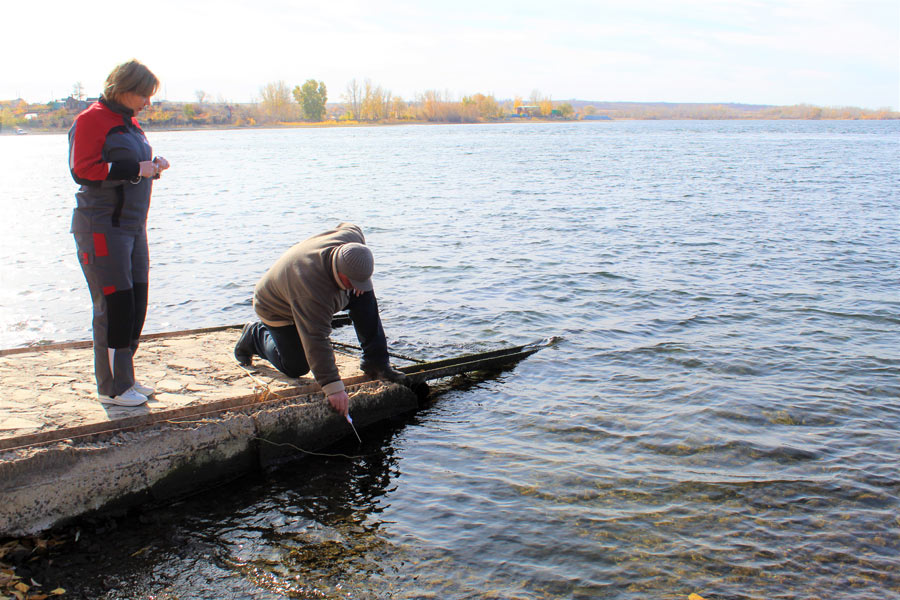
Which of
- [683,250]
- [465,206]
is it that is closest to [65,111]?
[465,206]

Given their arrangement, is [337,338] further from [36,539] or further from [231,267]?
[231,267]

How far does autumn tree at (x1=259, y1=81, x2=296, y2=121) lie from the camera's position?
167125 mm

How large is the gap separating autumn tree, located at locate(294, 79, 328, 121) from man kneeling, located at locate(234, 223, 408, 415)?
578 ft

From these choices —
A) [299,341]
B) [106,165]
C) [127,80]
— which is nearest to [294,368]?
[299,341]

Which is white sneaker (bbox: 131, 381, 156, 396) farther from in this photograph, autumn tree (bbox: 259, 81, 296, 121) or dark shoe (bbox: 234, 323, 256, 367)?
autumn tree (bbox: 259, 81, 296, 121)

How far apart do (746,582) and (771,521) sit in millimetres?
866

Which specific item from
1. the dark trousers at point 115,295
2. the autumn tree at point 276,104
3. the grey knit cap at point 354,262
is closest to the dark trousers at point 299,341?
the grey knit cap at point 354,262

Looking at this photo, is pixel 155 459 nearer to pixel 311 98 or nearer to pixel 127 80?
pixel 127 80

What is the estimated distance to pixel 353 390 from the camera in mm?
6297

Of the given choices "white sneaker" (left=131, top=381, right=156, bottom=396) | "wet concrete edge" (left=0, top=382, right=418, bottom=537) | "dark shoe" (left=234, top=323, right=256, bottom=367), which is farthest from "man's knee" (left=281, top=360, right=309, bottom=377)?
"white sneaker" (left=131, top=381, right=156, bottom=396)

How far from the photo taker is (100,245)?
15.0 ft

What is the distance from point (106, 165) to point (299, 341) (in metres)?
2.08

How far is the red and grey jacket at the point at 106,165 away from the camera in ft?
14.5

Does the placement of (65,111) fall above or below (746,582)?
above
